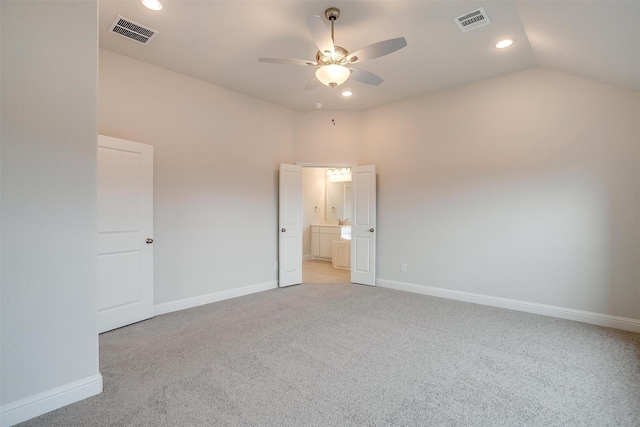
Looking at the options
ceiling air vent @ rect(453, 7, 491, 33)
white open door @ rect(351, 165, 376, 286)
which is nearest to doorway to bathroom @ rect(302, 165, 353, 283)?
white open door @ rect(351, 165, 376, 286)

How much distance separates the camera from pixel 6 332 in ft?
5.76

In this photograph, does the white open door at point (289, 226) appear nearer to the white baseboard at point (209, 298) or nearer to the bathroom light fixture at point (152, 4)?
the white baseboard at point (209, 298)

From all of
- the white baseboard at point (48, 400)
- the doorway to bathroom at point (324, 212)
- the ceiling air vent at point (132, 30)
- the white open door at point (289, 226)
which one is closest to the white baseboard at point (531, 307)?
the white open door at point (289, 226)

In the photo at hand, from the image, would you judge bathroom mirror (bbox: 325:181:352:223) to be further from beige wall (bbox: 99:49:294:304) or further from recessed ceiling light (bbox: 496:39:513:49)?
recessed ceiling light (bbox: 496:39:513:49)

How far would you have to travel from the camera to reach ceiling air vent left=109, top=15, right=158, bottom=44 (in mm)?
2826

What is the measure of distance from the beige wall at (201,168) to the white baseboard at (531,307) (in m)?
2.36

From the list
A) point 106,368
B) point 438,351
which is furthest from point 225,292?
point 438,351

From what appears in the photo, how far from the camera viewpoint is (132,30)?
9.68 feet

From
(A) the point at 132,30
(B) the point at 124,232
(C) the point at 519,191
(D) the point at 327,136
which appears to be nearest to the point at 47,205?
(B) the point at 124,232

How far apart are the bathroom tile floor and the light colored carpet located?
1807 millimetres

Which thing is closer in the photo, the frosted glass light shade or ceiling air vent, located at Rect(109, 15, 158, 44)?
the frosted glass light shade

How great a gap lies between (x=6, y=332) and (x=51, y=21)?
6.22 ft

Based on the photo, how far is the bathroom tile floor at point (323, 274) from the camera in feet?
18.3

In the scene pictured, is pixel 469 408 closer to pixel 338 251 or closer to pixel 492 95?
pixel 492 95
